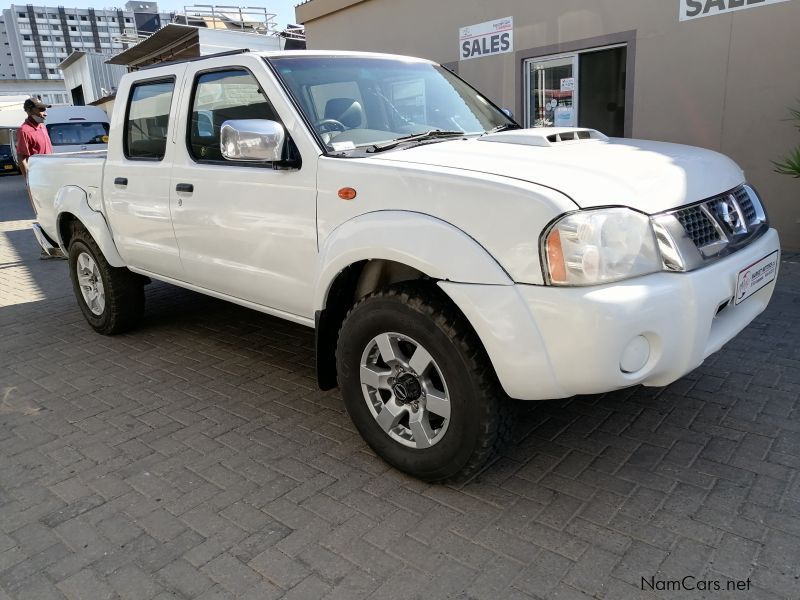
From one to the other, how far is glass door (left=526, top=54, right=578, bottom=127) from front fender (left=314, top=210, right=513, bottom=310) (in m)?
6.56

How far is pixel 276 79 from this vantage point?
316cm

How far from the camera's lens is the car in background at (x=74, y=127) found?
15.7 metres

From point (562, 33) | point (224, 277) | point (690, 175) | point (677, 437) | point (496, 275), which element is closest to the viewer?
point (496, 275)

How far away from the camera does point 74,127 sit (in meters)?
16.1

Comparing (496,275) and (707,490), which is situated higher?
(496,275)

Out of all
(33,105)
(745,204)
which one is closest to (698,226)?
(745,204)

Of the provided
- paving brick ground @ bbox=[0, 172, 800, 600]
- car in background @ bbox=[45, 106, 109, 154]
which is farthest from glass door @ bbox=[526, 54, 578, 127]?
car in background @ bbox=[45, 106, 109, 154]

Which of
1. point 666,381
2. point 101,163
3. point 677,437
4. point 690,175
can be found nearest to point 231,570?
point 666,381

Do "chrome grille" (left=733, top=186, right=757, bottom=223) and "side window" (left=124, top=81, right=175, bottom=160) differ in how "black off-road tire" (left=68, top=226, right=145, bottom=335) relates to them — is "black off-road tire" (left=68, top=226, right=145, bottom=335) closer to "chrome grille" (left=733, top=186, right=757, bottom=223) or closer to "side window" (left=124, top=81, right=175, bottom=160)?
"side window" (left=124, top=81, right=175, bottom=160)

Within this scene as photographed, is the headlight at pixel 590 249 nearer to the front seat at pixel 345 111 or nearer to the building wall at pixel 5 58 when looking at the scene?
the front seat at pixel 345 111

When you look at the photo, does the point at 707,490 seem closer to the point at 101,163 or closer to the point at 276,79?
the point at 276,79

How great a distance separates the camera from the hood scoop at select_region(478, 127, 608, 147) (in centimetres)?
295

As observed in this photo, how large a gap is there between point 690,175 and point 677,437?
1.26 meters

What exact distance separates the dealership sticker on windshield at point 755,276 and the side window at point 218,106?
229 cm
